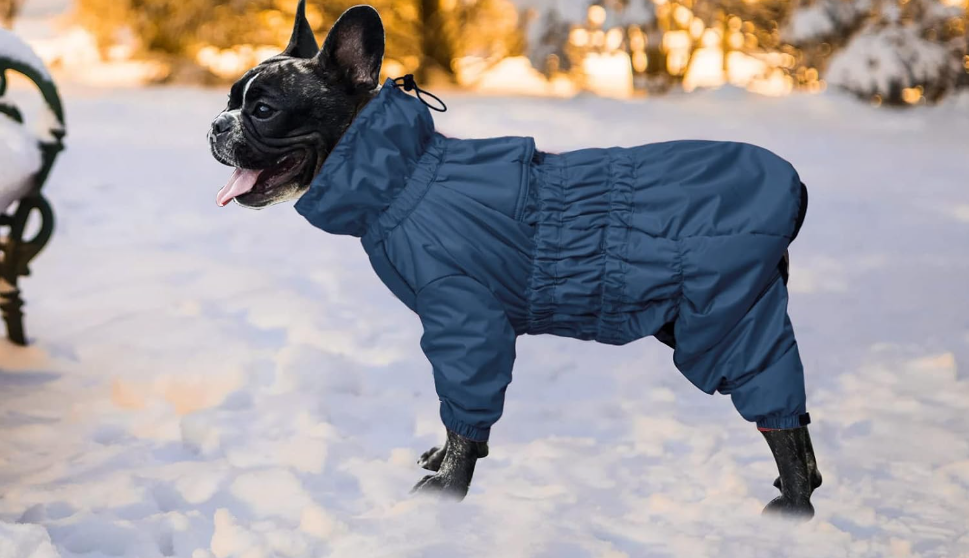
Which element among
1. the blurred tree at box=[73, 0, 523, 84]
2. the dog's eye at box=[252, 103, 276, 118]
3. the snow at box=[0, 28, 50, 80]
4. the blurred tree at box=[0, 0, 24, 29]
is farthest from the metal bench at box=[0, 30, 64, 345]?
the blurred tree at box=[0, 0, 24, 29]

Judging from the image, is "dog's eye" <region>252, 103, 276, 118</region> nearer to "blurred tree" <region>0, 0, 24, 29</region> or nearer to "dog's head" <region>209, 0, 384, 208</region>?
"dog's head" <region>209, 0, 384, 208</region>

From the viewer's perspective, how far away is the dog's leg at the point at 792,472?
236 centimetres

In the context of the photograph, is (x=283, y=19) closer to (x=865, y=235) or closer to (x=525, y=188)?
(x=865, y=235)

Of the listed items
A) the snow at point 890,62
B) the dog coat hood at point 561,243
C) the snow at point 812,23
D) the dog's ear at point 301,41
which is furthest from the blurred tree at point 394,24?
the dog coat hood at point 561,243

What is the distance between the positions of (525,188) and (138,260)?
2.71 m

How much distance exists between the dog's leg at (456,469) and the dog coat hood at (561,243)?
3.1 inches

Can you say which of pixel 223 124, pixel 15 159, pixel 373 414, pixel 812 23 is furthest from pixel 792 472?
pixel 812 23

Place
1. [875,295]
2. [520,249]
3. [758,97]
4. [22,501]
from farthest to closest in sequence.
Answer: [758,97] → [875,295] → [22,501] → [520,249]

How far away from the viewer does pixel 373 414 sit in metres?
3.03

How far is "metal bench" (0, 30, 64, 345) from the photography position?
326 cm

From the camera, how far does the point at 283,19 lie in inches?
348

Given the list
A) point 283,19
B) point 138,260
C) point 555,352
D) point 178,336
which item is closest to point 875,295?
point 555,352

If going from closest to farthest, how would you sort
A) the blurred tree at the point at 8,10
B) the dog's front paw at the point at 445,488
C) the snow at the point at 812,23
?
the dog's front paw at the point at 445,488, the snow at the point at 812,23, the blurred tree at the point at 8,10

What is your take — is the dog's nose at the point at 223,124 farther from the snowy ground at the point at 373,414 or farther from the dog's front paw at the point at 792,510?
the dog's front paw at the point at 792,510
